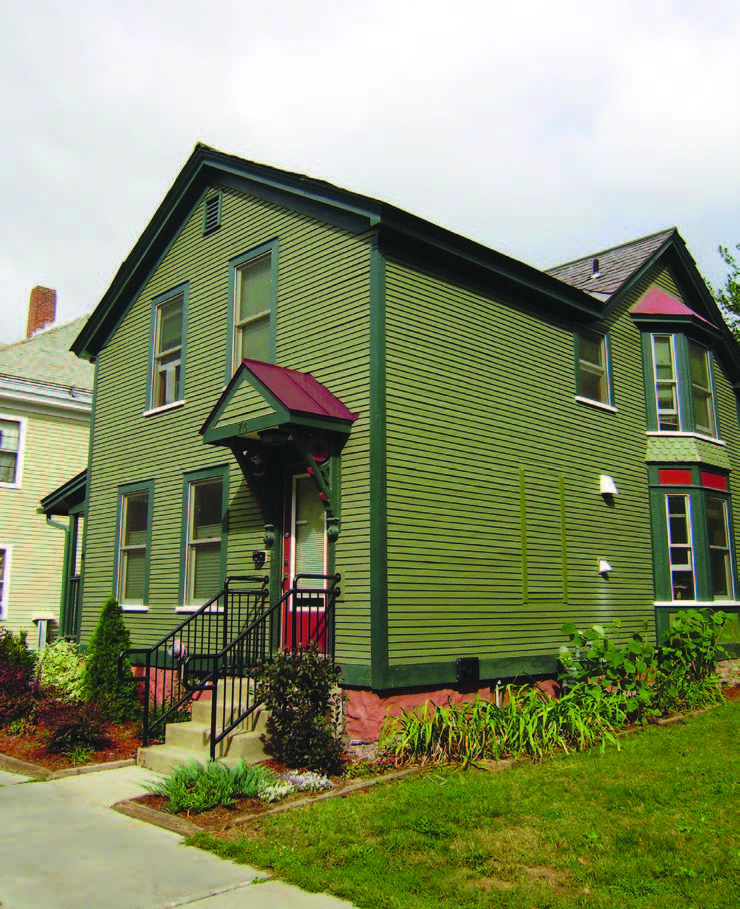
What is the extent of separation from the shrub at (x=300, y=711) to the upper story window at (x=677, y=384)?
340 inches

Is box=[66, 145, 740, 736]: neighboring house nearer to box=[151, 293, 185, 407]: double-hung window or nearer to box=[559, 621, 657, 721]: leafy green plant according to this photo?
box=[151, 293, 185, 407]: double-hung window

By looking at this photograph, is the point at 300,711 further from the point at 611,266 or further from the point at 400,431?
the point at 611,266

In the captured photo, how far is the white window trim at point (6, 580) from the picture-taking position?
66.0 ft

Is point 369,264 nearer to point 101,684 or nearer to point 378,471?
point 378,471

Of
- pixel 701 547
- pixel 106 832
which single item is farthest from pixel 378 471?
pixel 701 547

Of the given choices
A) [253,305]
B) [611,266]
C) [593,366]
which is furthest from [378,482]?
[611,266]

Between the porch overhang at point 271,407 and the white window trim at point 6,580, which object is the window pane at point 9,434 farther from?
the porch overhang at point 271,407

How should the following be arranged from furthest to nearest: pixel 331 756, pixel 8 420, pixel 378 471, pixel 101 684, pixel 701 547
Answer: pixel 8 420 < pixel 701 547 < pixel 101 684 < pixel 378 471 < pixel 331 756

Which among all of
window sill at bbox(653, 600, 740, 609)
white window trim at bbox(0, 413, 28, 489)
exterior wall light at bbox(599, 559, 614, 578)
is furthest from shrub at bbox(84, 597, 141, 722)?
white window trim at bbox(0, 413, 28, 489)

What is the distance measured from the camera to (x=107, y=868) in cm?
595

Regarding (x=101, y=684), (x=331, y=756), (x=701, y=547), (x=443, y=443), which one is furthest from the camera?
(x=701, y=547)

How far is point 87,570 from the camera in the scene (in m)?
14.8

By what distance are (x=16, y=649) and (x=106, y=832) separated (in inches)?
294

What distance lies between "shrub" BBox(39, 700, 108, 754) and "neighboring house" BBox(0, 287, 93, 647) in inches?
439
